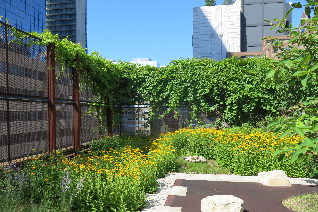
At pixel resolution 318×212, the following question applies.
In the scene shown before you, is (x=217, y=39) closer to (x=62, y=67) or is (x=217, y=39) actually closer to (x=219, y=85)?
(x=219, y=85)

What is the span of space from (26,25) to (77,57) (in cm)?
5930

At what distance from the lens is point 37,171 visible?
461 cm

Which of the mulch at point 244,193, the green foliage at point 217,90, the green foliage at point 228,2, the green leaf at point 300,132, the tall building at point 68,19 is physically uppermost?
the tall building at point 68,19

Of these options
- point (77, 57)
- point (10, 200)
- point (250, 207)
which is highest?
point (77, 57)

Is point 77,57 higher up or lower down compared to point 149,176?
higher up

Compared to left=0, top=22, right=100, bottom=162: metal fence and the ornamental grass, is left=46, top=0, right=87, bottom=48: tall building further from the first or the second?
the ornamental grass

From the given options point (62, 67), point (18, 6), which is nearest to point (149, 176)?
point (62, 67)

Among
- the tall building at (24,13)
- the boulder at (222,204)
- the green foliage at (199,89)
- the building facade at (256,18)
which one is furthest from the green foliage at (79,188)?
the tall building at (24,13)

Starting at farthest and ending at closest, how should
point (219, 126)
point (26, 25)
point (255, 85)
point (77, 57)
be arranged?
point (26, 25), point (219, 126), point (255, 85), point (77, 57)

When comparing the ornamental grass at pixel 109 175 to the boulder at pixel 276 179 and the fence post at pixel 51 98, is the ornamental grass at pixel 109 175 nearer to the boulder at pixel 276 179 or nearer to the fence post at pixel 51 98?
the fence post at pixel 51 98

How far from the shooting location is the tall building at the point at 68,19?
8372 centimetres

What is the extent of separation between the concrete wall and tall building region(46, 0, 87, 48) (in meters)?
51.7

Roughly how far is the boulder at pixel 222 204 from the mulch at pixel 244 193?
22 cm

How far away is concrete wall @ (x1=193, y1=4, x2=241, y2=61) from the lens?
42.0m
